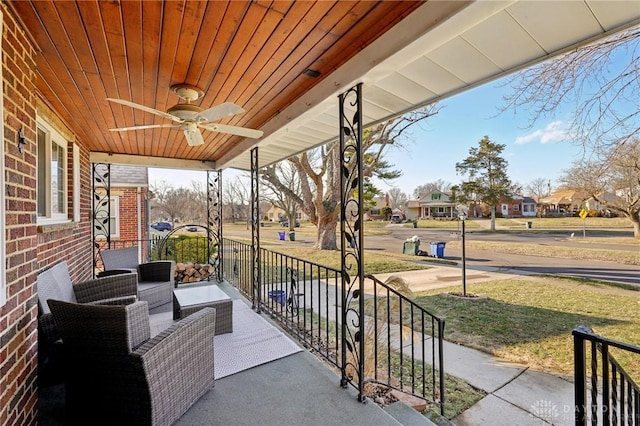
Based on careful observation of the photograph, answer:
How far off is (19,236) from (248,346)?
6.95 feet

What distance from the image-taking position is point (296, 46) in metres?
1.90

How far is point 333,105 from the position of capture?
2449mm

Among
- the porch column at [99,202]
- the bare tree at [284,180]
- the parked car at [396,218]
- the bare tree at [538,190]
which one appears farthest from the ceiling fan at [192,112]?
the bare tree at [538,190]

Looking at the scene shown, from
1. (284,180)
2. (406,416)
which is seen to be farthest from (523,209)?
(406,416)

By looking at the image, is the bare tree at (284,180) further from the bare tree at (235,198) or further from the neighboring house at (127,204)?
the bare tree at (235,198)

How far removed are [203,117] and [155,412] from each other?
83.4 inches

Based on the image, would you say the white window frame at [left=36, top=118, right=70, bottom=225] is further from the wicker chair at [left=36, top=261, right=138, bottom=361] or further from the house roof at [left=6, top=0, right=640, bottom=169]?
the wicker chair at [left=36, top=261, right=138, bottom=361]

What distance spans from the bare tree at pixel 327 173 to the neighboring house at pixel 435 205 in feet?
96.2

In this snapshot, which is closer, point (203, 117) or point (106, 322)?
point (106, 322)

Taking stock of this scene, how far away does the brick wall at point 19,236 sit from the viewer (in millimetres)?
1444

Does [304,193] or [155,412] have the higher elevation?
[304,193]

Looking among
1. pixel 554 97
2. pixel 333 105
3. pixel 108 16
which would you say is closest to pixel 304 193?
pixel 554 97

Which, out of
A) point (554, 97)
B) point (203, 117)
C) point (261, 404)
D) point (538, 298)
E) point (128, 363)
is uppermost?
point (554, 97)

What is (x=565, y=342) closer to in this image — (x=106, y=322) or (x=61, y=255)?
(x=106, y=322)
